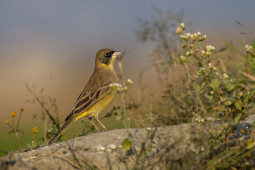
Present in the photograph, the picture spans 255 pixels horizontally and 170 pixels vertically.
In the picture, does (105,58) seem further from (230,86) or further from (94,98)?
(230,86)

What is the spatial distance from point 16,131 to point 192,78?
3.16 m

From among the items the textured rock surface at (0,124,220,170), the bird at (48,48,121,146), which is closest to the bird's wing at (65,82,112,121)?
the bird at (48,48,121,146)

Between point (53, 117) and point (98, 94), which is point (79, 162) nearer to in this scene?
point (53, 117)

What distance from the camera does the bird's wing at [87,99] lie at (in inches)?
228

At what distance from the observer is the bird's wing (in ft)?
19.0

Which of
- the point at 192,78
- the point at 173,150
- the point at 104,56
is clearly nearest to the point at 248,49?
the point at 192,78

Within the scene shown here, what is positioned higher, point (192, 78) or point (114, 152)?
point (192, 78)

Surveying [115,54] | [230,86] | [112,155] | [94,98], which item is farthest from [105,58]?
[230,86]

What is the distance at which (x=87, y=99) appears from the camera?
6.03 metres

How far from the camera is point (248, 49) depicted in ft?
11.4

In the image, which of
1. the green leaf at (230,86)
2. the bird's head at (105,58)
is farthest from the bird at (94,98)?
the green leaf at (230,86)

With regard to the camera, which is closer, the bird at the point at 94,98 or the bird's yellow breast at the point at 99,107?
the bird at the point at 94,98

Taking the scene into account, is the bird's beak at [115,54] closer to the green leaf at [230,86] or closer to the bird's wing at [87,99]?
the bird's wing at [87,99]

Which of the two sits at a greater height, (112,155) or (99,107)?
(112,155)
